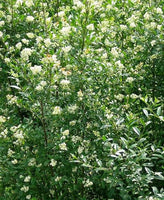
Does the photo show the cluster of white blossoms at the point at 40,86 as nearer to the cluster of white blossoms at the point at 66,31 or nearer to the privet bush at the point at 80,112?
the privet bush at the point at 80,112

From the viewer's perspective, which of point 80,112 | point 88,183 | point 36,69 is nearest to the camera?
point 36,69

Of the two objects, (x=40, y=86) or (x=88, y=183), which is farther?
(x=88, y=183)

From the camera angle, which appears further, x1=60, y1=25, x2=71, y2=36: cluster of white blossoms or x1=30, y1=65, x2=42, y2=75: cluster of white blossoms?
x1=60, y1=25, x2=71, y2=36: cluster of white blossoms

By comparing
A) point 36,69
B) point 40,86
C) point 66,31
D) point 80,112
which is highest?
point 66,31

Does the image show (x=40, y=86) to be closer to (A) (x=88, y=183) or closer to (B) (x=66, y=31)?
(B) (x=66, y=31)

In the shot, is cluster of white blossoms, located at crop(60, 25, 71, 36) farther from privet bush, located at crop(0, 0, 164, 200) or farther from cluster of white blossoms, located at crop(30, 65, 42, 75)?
cluster of white blossoms, located at crop(30, 65, 42, 75)

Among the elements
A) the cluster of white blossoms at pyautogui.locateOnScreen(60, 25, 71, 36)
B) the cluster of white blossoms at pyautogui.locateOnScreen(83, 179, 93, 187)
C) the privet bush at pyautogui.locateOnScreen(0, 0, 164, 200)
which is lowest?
the cluster of white blossoms at pyautogui.locateOnScreen(83, 179, 93, 187)

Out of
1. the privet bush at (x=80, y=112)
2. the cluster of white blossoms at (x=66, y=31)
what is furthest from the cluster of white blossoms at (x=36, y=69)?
the cluster of white blossoms at (x=66, y=31)

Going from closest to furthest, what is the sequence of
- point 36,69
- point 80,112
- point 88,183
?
point 36,69
point 88,183
point 80,112

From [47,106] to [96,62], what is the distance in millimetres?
615

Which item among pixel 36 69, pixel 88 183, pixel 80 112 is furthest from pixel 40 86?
pixel 88 183

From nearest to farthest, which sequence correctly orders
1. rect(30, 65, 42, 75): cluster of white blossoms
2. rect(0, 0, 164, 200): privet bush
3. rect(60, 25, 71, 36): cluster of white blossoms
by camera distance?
rect(30, 65, 42, 75): cluster of white blossoms, rect(0, 0, 164, 200): privet bush, rect(60, 25, 71, 36): cluster of white blossoms

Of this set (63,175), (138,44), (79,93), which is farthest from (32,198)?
(138,44)

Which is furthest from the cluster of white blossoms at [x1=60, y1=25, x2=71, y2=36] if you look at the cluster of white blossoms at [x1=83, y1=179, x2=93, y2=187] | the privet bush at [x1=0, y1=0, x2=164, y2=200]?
the cluster of white blossoms at [x1=83, y1=179, x2=93, y2=187]
